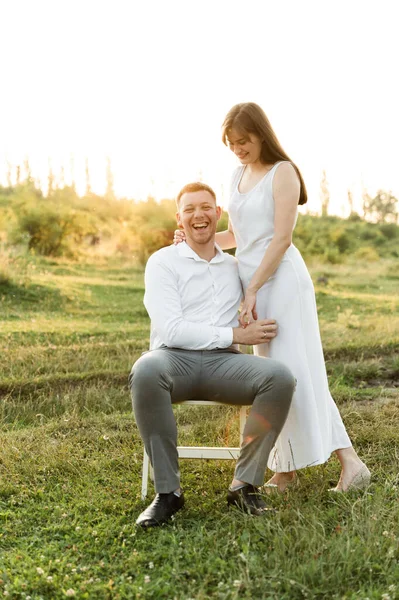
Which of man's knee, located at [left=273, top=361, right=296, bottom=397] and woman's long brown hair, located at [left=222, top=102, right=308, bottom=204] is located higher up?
woman's long brown hair, located at [left=222, top=102, right=308, bottom=204]

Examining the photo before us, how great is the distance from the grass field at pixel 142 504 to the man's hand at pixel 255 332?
79cm

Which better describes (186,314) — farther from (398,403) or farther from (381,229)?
(381,229)

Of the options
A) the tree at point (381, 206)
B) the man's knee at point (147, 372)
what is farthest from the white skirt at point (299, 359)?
the tree at point (381, 206)

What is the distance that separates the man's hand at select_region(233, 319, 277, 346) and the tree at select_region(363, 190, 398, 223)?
27001 mm

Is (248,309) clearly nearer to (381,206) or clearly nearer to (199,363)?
(199,363)

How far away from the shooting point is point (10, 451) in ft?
15.4

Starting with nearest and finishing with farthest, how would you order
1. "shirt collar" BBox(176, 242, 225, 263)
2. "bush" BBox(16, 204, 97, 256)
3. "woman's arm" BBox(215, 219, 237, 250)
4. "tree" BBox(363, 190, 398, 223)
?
"shirt collar" BBox(176, 242, 225, 263) < "woman's arm" BBox(215, 219, 237, 250) < "bush" BBox(16, 204, 97, 256) < "tree" BBox(363, 190, 398, 223)

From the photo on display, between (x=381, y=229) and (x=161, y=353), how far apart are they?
2526 centimetres

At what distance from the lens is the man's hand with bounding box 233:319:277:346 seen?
3.77m

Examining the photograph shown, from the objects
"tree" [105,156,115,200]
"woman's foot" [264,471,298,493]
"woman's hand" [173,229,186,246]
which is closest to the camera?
"woman's foot" [264,471,298,493]

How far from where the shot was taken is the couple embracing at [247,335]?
350cm

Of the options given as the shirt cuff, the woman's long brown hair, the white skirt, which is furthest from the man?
the woman's long brown hair

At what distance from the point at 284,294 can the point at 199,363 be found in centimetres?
57

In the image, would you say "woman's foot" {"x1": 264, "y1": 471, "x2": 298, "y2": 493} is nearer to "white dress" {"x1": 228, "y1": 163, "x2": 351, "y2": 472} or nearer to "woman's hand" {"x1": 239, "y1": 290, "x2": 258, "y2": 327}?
"white dress" {"x1": 228, "y1": 163, "x2": 351, "y2": 472}
